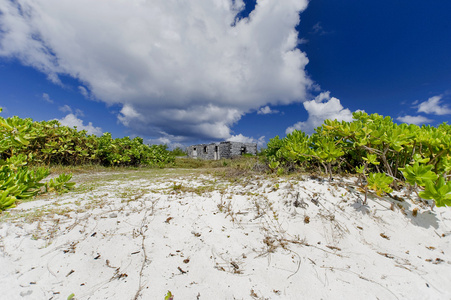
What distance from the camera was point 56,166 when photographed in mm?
6262


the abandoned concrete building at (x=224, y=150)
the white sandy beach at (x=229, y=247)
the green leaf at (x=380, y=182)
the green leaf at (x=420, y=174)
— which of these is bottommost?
the white sandy beach at (x=229, y=247)

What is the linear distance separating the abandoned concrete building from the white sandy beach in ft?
63.3

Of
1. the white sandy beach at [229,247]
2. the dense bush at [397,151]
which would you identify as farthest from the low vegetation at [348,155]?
the white sandy beach at [229,247]

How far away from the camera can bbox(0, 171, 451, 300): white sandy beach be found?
127cm

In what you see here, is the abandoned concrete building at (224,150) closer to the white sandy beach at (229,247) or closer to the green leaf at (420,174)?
the white sandy beach at (229,247)

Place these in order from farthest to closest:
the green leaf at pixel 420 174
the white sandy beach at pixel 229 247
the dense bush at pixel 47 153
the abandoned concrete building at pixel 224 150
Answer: the abandoned concrete building at pixel 224 150 → the dense bush at pixel 47 153 → the green leaf at pixel 420 174 → the white sandy beach at pixel 229 247

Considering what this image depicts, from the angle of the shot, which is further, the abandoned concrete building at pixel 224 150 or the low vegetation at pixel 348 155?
the abandoned concrete building at pixel 224 150

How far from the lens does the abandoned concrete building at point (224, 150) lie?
22969mm

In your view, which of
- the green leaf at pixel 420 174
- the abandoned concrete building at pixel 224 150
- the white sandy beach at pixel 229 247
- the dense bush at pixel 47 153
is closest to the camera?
the white sandy beach at pixel 229 247

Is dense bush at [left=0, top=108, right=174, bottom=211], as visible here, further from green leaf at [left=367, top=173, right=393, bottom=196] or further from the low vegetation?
green leaf at [left=367, top=173, right=393, bottom=196]

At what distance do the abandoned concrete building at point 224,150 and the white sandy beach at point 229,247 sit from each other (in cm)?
1929

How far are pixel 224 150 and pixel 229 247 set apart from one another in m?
21.7

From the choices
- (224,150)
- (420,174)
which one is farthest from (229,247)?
(224,150)

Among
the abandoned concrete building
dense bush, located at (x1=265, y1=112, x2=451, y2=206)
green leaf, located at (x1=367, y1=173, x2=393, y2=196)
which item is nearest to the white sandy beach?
green leaf, located at (x1=367, y1=173, x2=393, y2=196)
